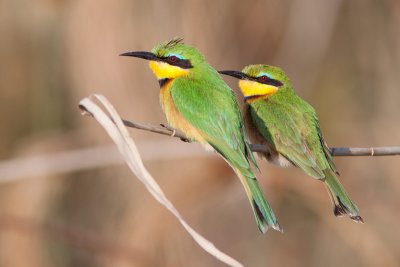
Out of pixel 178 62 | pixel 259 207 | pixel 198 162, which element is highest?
pixel 178 62

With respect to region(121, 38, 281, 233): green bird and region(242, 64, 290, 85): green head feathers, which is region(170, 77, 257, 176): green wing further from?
region(242, 64, 290, 85): green head feathers

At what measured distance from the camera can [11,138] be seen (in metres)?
6.38

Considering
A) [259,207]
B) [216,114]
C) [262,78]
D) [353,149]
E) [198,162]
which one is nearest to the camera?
[353,149]

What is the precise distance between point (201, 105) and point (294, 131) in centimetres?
43

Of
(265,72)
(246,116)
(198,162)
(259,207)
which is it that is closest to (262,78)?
(265,72)

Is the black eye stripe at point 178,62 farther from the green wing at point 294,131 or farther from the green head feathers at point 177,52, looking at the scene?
the green wing at point 294,131

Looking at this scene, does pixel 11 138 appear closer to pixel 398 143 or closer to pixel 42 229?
pixel 42 229

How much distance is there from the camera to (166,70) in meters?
3.46

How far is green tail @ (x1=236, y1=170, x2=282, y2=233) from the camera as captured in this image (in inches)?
109

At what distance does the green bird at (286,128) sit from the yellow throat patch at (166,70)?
0.58 ft

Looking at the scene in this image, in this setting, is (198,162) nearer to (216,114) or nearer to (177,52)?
(177,52)

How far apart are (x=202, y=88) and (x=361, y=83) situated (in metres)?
2.53

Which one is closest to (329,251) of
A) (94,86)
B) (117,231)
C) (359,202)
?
(359,202)

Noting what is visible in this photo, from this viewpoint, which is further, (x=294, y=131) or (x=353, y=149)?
(x=294, y=131)
